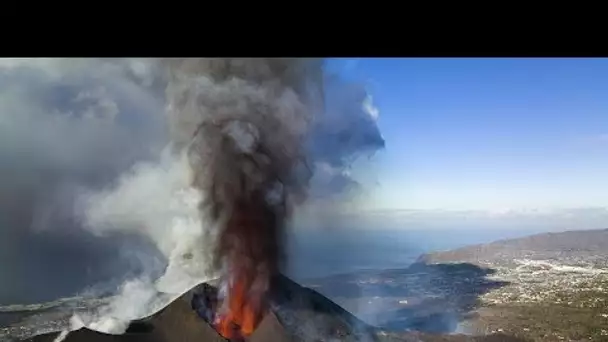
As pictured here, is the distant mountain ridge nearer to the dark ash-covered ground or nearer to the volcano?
the dark ash-covered ground

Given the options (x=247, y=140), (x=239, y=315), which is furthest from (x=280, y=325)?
(x=247, y=140)

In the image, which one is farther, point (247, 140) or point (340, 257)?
point (247, 140)

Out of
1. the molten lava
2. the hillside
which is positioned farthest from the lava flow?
the hillside

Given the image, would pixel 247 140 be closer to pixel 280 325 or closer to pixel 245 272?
pixel 245 272

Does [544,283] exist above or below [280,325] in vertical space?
above

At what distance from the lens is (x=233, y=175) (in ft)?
9.26

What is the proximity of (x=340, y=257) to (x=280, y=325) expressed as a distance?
16.3 inches

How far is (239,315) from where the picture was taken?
2.63 meters

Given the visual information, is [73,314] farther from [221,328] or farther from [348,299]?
[348,299]

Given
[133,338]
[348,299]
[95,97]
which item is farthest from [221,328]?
[95,97]

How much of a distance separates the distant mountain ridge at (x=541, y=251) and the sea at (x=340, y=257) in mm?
33

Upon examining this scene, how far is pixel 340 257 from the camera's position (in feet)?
8.08

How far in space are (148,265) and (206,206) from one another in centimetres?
35

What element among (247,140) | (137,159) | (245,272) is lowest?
(245,272)
